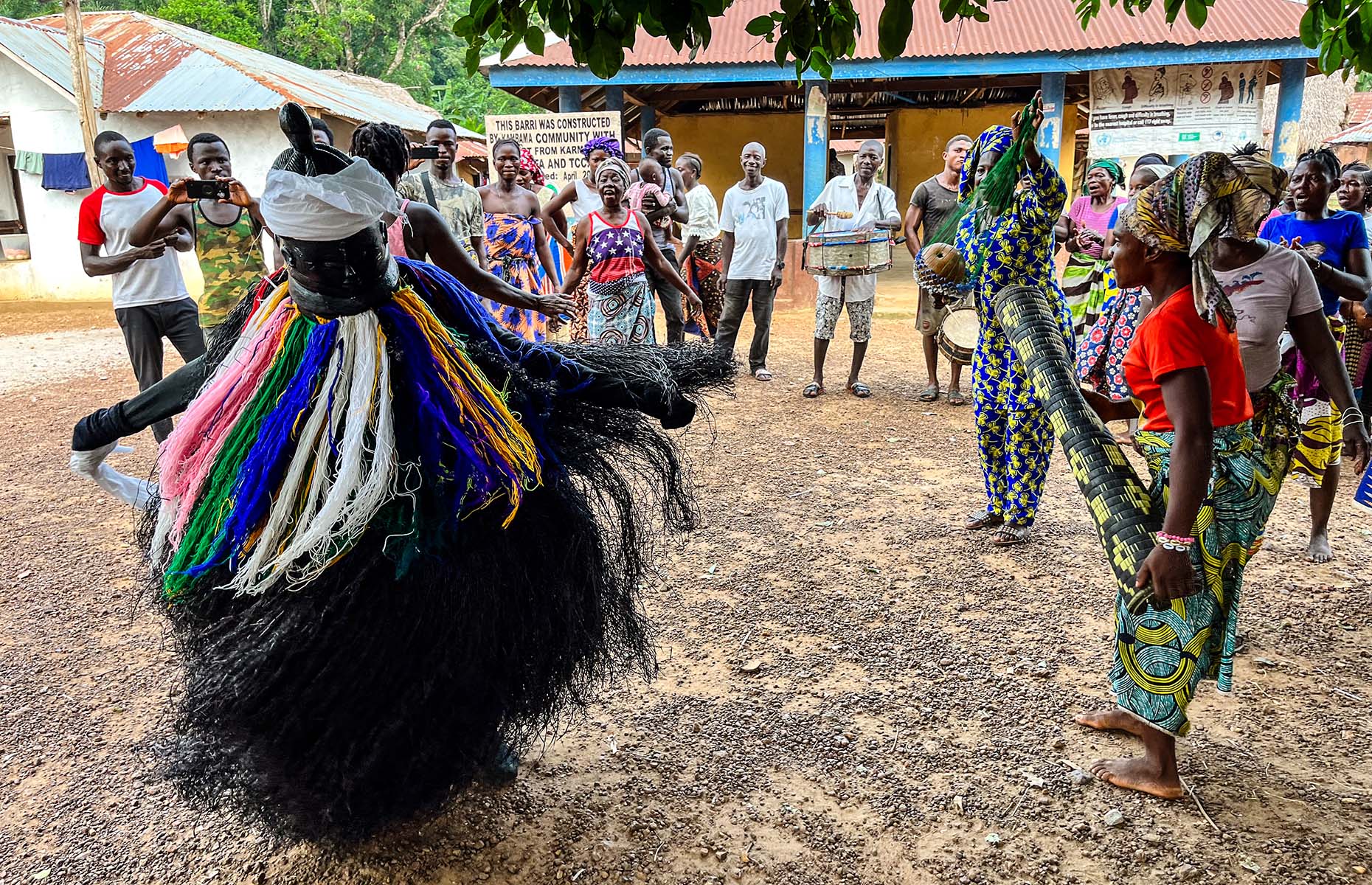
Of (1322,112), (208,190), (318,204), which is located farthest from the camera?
(1322,112)

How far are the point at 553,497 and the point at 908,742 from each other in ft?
4.44

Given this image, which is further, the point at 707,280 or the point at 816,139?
the point at 816,139

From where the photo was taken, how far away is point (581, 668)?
7.48ft

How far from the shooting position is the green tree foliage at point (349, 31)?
2161 centimetres

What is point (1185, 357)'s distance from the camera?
2.09m

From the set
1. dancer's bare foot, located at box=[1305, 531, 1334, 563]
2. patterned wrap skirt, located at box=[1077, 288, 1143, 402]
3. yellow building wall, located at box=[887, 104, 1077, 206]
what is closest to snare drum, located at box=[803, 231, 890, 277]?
patterned wrap skirt, located at box=[1077, 288, 1143, 402]

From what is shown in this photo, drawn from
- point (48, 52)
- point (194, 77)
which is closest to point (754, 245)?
point (194, 77)

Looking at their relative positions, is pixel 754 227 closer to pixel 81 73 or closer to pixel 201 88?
pixel 81 73

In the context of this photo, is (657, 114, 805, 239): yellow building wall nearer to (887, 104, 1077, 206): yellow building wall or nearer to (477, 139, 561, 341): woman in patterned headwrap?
(887, 104, 1077, 206): yellow building wall

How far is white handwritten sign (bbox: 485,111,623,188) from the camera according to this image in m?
10.5

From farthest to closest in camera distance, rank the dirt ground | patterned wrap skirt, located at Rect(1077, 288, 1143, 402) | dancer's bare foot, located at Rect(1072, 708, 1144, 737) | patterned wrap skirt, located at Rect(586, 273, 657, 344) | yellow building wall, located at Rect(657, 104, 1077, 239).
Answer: yellow building wall, located at Rect(657, 104, 1077, 239), patterned wrap skirt, located at Rect(586, 273, 657, 344), patterned wrap skirt, located at Rect(1077, 288, 1143, 402), dancer's bare foot, located at Rect(1072, 708, 1144, 737), the dirt ground

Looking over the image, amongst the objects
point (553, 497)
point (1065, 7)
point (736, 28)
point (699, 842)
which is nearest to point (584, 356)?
point (553, 497)

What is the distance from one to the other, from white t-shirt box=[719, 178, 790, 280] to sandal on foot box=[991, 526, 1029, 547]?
12.2 feet

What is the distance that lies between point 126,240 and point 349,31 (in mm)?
23201
